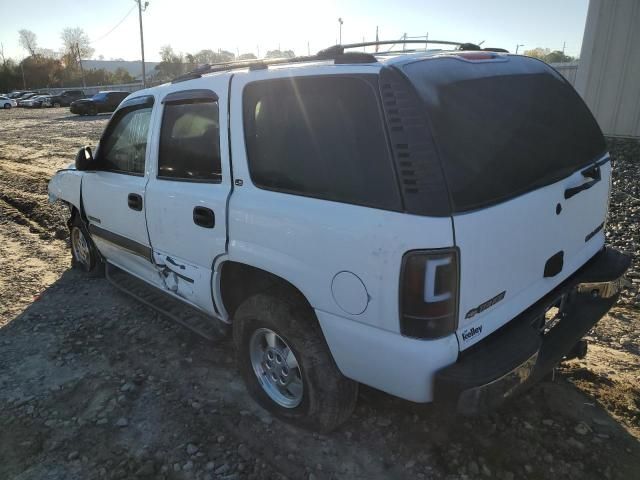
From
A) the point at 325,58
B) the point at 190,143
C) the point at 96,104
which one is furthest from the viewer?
the point at 96,104

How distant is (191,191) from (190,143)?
A: 33 cm

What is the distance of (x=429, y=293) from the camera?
76.7 inches

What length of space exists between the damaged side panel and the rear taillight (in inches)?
142

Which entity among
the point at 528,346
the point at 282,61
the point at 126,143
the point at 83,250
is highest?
the point at 282,61

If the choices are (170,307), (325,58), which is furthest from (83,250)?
(325,58)

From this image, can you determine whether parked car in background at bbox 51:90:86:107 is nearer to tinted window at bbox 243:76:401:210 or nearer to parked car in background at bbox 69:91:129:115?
parked car in background at bbox 69:91:129:115

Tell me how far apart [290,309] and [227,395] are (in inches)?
39.0

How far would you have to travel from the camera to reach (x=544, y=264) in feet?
7.93

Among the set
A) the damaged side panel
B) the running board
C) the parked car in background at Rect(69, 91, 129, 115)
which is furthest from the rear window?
the parked car in background at Rect(69, 91, 129, 115)

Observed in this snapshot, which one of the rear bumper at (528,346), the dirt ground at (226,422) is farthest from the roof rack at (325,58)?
the dirt ground at (226,422)

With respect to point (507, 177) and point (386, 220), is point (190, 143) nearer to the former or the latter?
point (386, 220)

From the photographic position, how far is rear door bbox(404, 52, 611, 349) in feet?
6.53

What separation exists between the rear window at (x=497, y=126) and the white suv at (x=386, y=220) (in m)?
0.01

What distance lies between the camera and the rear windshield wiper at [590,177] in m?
2.47
